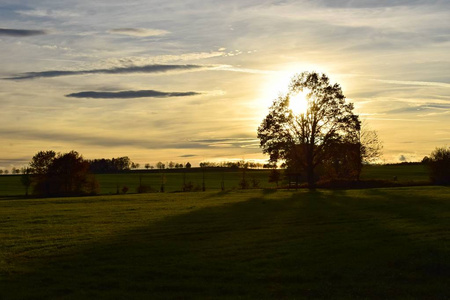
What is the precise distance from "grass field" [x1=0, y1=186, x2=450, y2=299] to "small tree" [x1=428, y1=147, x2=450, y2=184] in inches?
2354

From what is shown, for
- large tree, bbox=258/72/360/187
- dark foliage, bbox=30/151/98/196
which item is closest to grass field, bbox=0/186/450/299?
large tree, bbox=258/72/360/187

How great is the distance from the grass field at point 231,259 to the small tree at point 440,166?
2354 inches

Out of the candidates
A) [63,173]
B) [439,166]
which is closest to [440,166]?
[439,166]

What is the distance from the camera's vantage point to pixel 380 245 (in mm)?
20516

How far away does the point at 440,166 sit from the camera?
86.7 m

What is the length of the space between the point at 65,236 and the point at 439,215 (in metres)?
21.7

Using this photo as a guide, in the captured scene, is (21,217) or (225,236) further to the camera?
(21,217)

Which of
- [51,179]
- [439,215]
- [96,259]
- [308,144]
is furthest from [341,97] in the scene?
[51,179]

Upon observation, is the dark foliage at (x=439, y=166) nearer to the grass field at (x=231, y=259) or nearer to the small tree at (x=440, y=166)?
the small tree at (x=440, y=166)

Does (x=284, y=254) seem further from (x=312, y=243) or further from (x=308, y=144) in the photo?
(x=308, y=144)

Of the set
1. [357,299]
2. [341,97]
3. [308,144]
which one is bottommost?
[357,299]

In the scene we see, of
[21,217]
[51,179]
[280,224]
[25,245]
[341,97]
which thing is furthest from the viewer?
[51,179]

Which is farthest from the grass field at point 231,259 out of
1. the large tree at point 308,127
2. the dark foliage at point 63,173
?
the dark foliage at point 63,173

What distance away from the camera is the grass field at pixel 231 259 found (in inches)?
581
